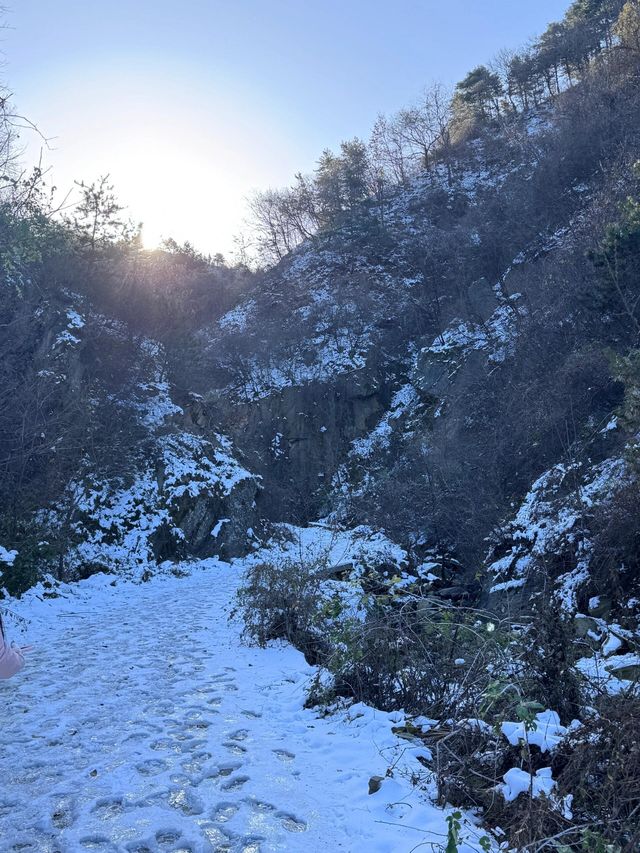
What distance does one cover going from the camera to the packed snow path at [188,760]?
2912 mm

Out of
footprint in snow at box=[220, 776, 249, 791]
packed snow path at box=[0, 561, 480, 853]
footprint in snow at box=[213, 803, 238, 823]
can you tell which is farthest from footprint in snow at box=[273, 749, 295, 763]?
footprint in snow at box=[213, 803, 238, 823]

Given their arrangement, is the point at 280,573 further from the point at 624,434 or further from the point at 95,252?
the point at 95,252

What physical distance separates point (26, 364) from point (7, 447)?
3.30 metres

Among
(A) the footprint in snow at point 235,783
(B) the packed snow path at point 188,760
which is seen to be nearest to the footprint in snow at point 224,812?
(B) the packed snow path at point 188,760

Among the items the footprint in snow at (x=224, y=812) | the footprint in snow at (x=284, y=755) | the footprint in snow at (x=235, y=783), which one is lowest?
the footprint in snow at (x=284, y=755)

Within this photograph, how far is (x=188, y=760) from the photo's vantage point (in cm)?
376

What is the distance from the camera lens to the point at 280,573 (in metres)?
7.27

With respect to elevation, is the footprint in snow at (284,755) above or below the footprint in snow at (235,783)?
below

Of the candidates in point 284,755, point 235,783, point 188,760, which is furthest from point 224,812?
point 284,755

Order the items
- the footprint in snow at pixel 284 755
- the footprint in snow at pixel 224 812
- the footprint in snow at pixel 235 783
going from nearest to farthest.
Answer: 1. the footprint in snow at pixel 224 812
2. the footprint in snow at pixel 235 783
3. the footprint in snow at pixel 284 755

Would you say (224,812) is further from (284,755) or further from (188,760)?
(284,755)

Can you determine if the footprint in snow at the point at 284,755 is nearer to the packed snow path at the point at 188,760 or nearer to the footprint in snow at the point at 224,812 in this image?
the packed snow path at the point at 188,760

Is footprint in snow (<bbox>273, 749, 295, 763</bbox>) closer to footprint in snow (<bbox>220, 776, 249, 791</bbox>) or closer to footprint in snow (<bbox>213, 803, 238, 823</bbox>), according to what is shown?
footprint in snow (<bbox>220, 776, 249, 791</bbox>)

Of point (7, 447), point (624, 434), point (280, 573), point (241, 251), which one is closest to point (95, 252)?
point (7, 447)
